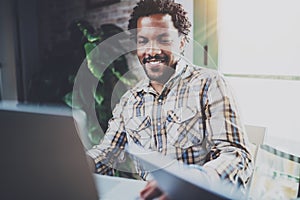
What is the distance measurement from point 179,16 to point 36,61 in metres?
0.73

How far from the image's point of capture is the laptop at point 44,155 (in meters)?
1.04

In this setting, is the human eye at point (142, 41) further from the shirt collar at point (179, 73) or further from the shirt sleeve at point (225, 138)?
the shirt sleeve at point (225, 138)

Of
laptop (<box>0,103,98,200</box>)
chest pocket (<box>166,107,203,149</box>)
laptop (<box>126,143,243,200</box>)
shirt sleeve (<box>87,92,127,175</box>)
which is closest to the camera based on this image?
laptop (<box>0,103,98,200</box>)

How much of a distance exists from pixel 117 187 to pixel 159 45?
1.91 ft

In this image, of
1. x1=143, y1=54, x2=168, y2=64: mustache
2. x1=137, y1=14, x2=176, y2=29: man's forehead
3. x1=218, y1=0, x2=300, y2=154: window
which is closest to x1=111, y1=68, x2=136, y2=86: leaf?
x1=143, y1=54, x2=168, y2=64: mustache

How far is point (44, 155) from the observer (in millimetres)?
1164

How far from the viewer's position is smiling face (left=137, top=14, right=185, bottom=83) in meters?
1.39

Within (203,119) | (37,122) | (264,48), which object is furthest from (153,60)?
(37,122)

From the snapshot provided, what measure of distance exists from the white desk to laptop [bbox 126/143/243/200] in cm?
8

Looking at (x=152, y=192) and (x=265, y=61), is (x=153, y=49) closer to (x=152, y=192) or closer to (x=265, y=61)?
(x=265, y=61)

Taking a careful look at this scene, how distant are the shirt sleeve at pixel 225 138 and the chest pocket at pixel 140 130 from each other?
235 mm

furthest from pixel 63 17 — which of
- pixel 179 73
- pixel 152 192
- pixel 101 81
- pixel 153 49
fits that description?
pixel 152 192

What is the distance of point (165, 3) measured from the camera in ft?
4.61

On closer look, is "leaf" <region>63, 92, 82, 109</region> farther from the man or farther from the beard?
the beard
